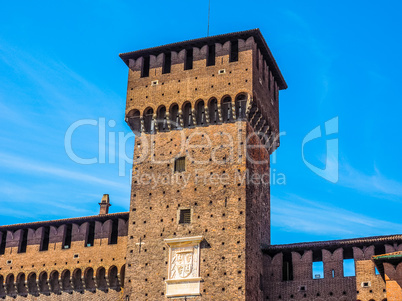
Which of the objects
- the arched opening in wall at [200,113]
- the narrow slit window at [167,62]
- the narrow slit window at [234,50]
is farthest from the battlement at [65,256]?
the narrow slit window at [234,50]

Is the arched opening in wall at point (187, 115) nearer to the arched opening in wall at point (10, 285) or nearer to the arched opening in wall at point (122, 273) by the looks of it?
the arched opening in wall at point (122, 273)

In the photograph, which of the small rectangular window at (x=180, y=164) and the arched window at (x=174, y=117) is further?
the arched window at (x=174, y=117)

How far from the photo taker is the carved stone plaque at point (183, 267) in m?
22.5

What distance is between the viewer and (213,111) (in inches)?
974

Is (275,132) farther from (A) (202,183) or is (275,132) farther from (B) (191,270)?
(B) (191,270)

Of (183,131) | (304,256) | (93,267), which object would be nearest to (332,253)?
(304,256)

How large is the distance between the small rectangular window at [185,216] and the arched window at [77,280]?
496 centimetres

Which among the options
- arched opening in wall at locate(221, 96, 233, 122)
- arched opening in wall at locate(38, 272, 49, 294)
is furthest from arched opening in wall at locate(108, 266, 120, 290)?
arched opening in wall at locate(221, 96, 233, 122)

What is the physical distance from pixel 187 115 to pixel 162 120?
100 cm

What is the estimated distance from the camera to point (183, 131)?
82.0ft

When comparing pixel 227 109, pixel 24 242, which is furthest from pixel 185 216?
pixel 24 242

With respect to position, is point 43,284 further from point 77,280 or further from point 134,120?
point 134,120

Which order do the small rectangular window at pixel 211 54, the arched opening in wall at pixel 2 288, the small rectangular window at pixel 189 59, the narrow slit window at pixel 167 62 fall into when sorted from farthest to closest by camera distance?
1. the arched opening in wall at pixel 2 288
2. the narrow slit window at pixel 167 62
3. the small rectangular window at pixel 189 59
4. the small rectangular window at pixel 211 54

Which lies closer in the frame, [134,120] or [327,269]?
[327,269]
